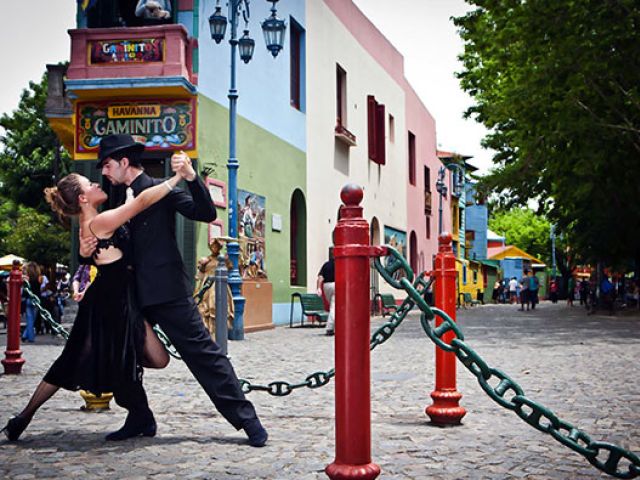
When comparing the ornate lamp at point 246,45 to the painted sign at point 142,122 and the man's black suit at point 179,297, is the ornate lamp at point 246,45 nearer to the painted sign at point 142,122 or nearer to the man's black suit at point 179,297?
the painted sign at point 142,122

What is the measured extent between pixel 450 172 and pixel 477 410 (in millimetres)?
42388

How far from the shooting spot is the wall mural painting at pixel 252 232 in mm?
19062

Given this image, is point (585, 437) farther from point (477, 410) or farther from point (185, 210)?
point (477, 410)

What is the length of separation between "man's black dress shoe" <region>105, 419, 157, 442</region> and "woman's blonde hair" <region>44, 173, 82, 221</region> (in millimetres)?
1354

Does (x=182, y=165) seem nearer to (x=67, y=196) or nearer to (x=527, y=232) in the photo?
(x=67, y=196)

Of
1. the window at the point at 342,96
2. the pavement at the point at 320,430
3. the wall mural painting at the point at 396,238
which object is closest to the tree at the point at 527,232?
the wall mural painting at the point at 396,238

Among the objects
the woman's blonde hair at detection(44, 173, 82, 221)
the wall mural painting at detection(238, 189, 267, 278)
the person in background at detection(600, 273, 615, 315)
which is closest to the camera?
the woman's blonde hair at detection(44, 173, 82, 221)

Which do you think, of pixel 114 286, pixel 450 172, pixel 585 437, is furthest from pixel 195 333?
pixel 450 172

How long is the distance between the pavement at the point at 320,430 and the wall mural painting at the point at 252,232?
26.7 ft

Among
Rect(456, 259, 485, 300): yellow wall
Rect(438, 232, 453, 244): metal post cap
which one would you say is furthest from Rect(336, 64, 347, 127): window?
Rect(456, 259, 485, 300): yellow wall

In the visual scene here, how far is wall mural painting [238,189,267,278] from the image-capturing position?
19.1 metres

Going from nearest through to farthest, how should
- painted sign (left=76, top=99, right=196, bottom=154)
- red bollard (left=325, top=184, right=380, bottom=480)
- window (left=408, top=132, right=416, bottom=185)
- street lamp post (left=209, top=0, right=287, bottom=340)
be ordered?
red bollard (left=325, top=184, right=380, bottom=480), street lamp post (left=209, top=0, right=287, bottom=340), painted sign (left=76, top=99, right=196, bottom=154), window (left=408, top=132, right=416, bottom=185)

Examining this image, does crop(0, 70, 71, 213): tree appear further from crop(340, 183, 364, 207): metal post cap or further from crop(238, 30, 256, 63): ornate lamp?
crop(340, 183, 364, 207): metal post cap

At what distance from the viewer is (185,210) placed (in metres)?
5.31
